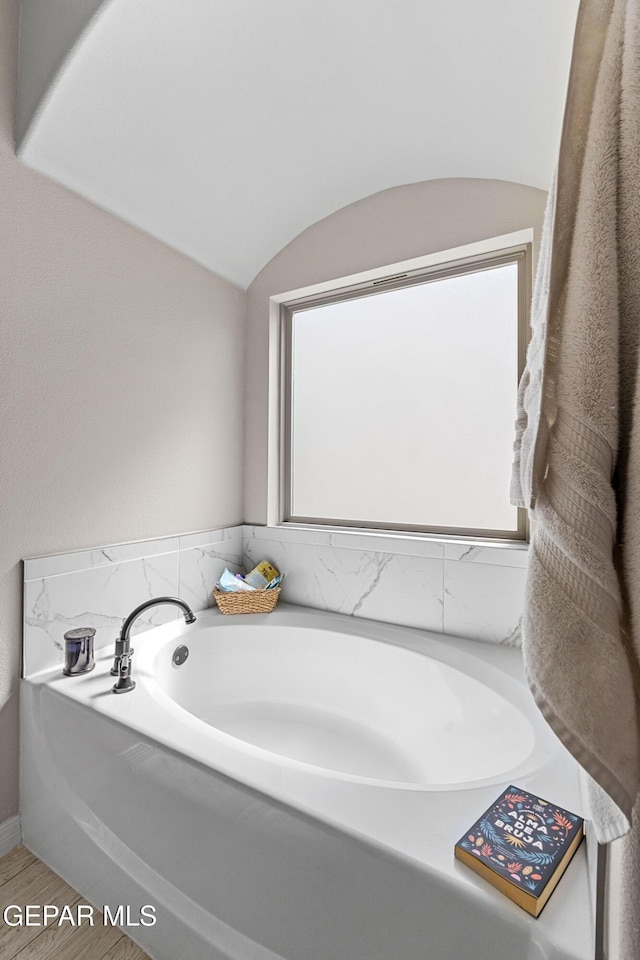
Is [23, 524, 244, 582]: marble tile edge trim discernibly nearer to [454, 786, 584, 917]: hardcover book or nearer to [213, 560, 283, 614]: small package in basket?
[213, 560, 283, 614]: small package in basket

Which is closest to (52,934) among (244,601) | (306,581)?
(244,601)

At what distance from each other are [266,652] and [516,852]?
1313 millimetres

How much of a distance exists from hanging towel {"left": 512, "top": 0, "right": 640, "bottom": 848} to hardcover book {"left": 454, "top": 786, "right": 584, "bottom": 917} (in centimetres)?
36

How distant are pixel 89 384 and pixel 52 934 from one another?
Result: 154cm

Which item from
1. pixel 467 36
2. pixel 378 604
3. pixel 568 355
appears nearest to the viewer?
pixel 568 355

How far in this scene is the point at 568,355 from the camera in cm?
44

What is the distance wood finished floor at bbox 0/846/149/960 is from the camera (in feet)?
3.67

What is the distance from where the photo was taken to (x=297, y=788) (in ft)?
3.02

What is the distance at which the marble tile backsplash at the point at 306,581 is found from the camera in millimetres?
1532

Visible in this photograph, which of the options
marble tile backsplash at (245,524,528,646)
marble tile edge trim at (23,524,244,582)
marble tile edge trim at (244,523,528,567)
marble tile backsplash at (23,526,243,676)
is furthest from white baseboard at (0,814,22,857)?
marble tile edge trim at (244,523,528,567)

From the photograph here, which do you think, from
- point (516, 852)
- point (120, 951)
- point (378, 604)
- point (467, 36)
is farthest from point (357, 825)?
point (467, 36)

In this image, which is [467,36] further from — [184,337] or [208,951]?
[208,951]

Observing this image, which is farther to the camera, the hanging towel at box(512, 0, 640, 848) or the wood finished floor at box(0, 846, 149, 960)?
the wood finished floor at box(0, 846, 149, 960)

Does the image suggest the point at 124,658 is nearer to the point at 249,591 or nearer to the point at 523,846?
the point at 249,591
